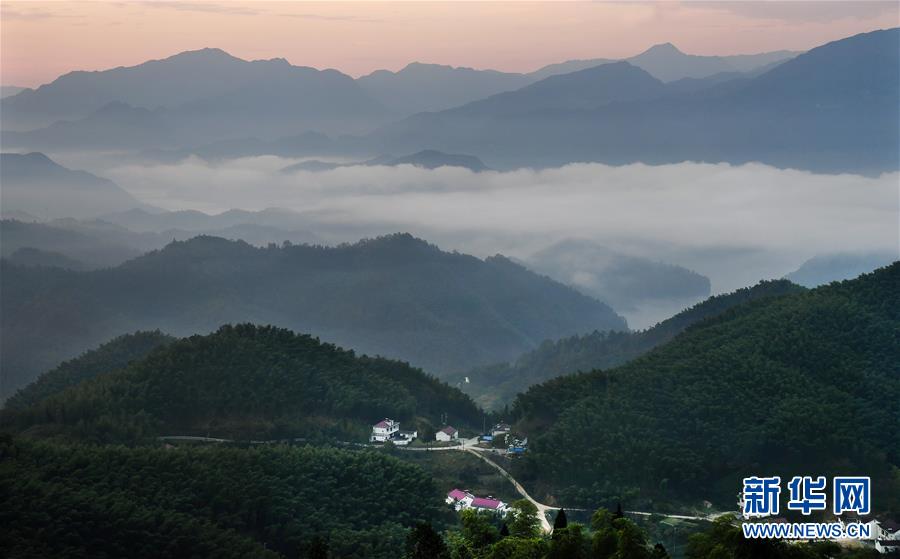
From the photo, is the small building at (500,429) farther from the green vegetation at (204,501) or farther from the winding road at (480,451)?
the green vegetation at (204,501)

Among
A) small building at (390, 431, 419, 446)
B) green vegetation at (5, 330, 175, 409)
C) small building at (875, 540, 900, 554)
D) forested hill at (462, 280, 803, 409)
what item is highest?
forested hill at (462, 280, 803, 409)

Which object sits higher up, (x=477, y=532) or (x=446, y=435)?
(x=446, y=435)

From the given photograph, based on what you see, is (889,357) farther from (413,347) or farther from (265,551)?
(413,347)

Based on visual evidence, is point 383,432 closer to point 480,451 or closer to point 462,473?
point 480,451

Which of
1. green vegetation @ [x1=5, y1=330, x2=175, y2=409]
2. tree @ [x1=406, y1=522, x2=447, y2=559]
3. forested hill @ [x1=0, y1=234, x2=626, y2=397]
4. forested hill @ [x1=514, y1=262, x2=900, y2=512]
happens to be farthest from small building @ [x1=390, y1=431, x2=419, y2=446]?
forested hill @ [x1=0, y1=234, x2=626, y2=397]

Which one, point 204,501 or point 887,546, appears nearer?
point 887,546

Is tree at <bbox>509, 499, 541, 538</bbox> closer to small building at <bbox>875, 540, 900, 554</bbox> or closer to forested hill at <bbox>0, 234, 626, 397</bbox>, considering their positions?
small building at <bbox>875, 540, 900, 554</bbox>

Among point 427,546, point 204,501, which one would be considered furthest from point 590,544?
point 204,501

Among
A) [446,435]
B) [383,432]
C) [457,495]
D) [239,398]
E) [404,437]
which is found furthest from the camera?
[446,435]
